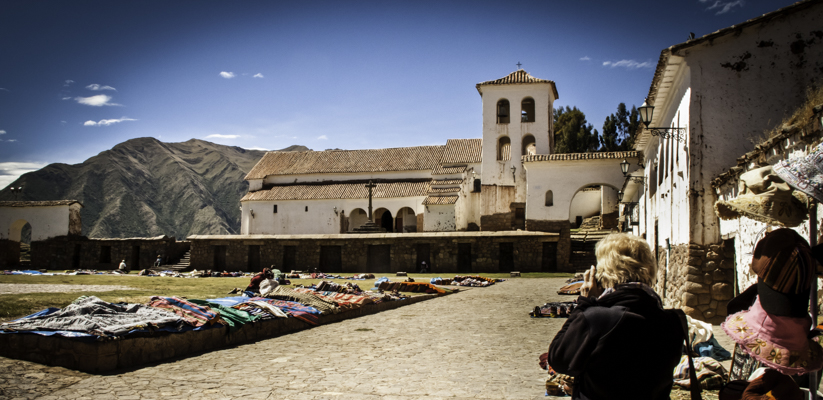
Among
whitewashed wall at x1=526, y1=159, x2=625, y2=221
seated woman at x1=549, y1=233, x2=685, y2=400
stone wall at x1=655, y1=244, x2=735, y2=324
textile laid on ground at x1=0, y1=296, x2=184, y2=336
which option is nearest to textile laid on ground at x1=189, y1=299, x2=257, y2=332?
textile laid on ground at x1=0, y1=296, x2=184, y2=336

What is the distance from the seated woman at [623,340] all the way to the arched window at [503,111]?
115 feet

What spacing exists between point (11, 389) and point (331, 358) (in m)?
3.31

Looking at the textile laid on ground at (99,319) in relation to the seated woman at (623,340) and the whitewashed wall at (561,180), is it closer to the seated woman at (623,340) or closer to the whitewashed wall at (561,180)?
the seated woman at (623,340)

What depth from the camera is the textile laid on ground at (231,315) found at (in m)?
8.14

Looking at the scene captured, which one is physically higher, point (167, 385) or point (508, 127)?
point (508, 127)

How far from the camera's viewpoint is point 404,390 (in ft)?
18.3

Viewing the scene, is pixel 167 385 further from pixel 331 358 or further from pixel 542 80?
pixel 542 80

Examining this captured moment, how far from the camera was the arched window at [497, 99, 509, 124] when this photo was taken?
37.0m

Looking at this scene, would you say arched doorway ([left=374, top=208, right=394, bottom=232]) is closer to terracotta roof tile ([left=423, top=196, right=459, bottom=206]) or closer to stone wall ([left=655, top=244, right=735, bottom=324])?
terracotta roof tile ([left=423, top=196, right=459, bottom=206])

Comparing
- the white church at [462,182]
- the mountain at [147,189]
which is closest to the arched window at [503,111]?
the white church at [462,182]

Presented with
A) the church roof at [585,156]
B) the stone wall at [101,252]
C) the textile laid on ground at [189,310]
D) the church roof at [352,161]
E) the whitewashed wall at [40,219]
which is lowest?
the stone wall at [101,252]

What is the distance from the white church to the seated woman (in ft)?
91.3

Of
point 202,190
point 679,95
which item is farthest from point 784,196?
point 202,190

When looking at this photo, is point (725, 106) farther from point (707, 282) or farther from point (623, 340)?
point (623, 340)
